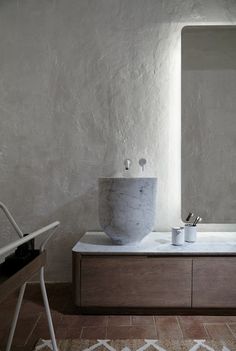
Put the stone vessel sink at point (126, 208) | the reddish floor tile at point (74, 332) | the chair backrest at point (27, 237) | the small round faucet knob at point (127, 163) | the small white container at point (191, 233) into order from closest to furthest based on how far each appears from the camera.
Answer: the chair backrest at point (27, 237)
the reddish floor tile at point (74, 332)
the stone vessel sink at point (126, 208)
the small white container at point (191, 233)
the small round faucet knob at point (127, 163)

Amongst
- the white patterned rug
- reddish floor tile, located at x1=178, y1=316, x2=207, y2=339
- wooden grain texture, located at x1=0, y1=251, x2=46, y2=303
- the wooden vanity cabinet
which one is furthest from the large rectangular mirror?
wooden grain texture, located at x1=0, y1=251, x2=46, y2=303

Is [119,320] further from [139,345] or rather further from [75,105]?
[75,105]

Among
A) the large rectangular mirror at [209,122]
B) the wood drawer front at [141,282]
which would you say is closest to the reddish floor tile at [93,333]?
the wood drawer front at [141,282]

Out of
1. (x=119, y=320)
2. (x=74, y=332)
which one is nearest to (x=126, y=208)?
(x=119, y=320)

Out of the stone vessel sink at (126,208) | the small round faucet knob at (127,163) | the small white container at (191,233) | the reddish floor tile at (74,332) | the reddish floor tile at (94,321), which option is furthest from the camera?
the small round faucet knob at (127,163)

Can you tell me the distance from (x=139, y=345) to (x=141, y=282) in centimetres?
40

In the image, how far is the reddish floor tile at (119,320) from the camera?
206cm

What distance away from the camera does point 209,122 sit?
2.69 metres

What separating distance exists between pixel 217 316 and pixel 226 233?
0.71 m

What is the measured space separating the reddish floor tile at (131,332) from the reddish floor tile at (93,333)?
0.03 m

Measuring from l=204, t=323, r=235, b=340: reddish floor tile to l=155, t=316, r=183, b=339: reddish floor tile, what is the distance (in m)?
0.17

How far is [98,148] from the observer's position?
2.73 metres

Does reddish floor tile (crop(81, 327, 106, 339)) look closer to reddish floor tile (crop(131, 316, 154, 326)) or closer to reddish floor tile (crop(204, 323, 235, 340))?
reddish floor tile (crop(131, 316, 154, 326))

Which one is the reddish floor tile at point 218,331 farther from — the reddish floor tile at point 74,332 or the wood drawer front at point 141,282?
the reddish floor tile at point 74,332
